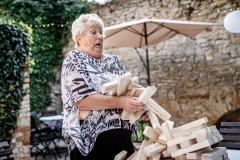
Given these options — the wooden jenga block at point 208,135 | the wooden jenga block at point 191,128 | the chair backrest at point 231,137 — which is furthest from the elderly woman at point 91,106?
the chair backrest at point 231,137

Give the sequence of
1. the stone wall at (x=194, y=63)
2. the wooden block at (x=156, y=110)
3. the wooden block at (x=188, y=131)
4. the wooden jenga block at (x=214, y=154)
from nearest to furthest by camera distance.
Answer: the wooden jenga block at (x=214, y=154) → the wooden block at (x=188, y=131) → the wooden block at (x=156, y=110) → the stone wall at (x=194, y=63)

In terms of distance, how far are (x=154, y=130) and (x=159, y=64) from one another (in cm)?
505

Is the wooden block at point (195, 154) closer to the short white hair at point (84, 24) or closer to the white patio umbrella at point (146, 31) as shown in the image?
the short white hair at point (84, 24)

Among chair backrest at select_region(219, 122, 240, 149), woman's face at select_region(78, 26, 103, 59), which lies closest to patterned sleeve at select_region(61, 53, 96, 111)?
woman's face at select_region(78, 26, 103, 59)

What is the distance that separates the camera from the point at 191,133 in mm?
1333

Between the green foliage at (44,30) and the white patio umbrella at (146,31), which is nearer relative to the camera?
the white patio umbrella at (146,31)

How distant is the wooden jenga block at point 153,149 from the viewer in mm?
1379

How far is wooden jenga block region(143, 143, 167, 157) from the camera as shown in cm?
138

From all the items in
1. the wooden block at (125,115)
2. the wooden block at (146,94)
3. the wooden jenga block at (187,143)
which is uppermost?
the wooden block at (146,94)

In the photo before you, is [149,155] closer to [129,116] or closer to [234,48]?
[129,116]

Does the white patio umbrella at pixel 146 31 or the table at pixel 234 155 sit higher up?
the white patio umbrella at pixel 146 31

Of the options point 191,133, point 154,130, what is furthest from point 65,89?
point 191,133

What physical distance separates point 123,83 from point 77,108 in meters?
0.33

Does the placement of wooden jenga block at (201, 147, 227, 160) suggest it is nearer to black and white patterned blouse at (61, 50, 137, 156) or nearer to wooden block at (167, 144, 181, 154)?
wooden block at (167, 144, 181, 154)
